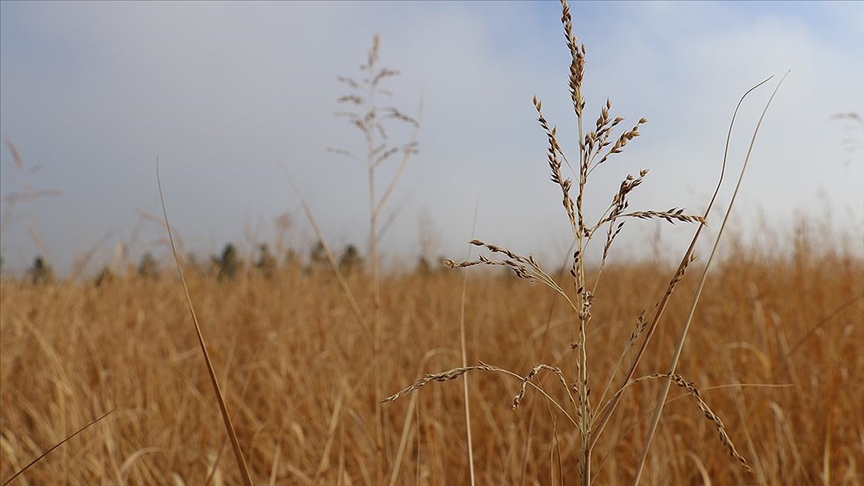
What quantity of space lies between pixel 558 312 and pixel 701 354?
895 millimetres

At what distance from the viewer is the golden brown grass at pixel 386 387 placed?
1.88 meters

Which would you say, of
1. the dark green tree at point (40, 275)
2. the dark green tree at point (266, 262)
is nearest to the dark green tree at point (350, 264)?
the dark green tree at point (266, 262)

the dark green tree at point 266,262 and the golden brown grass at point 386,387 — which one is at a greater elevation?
the dark green tree at point 266,262

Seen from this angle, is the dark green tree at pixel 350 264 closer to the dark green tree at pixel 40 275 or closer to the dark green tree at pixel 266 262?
the dark green tree at pixel 266 262

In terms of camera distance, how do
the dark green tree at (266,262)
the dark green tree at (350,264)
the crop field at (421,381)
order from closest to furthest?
the crop field at (421,381) < the dark green tree at (266,262) < the dark green tree at (350,264)

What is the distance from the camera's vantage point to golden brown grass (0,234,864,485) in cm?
188

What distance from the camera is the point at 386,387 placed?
243 cm

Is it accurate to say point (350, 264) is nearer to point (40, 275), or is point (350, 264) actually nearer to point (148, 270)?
point (148, 270)

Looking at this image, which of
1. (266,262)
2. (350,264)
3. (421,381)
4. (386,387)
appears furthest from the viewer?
(350,264)

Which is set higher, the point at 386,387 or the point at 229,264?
the point at 229,264

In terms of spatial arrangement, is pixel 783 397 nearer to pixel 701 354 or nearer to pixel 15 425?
pixel 701 354

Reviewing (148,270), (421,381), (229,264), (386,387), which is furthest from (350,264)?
(421,381)

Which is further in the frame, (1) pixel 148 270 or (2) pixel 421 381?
(1) pixel 148 270

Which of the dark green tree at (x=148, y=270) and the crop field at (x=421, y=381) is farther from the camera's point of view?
the dark green tree at (x=148, y=270)
